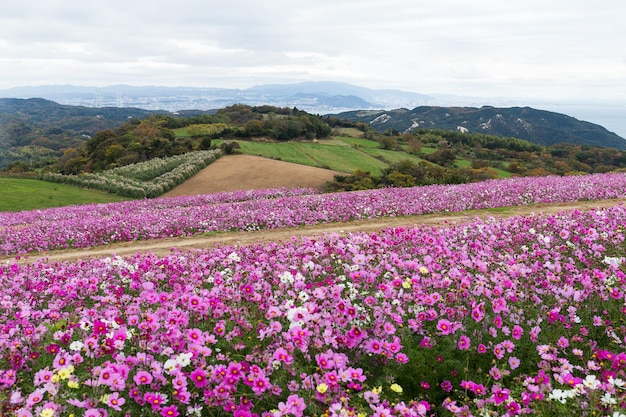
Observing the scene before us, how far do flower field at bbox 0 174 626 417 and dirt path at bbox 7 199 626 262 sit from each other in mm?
6131

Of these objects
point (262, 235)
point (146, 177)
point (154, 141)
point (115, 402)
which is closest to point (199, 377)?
point (115, 402)

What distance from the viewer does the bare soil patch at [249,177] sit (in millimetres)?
42172

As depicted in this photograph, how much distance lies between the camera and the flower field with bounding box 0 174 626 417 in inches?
138

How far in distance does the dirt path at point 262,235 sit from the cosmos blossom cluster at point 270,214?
78cm

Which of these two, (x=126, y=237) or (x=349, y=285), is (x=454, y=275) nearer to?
(x=349, y=285)

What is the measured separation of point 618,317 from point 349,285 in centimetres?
330

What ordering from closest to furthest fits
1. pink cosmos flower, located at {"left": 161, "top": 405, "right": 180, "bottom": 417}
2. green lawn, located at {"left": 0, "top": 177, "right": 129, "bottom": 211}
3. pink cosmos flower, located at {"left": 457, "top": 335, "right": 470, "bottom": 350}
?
pink cosmos flower, located at {"left": 161, "top": 405, "right": 180, "bottom": 417}
pink cosmos flower, located at {"left": 457, "top": 335, "right": 470, "bottom": 350}
green lawn, located at {"left": 0, "top": 177, "right": 129, "bottom": 211}

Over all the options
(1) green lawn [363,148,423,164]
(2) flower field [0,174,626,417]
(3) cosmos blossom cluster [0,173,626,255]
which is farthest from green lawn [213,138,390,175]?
(2) flower field [0,174,626,417]

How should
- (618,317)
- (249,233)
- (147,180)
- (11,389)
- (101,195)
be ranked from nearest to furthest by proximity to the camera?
(11,389)
(618,317)
(249,233)
(101,195)
(147,180)

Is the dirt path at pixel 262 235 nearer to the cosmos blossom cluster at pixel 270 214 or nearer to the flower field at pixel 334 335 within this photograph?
the cosmos blossom cluster at pixel 270 214

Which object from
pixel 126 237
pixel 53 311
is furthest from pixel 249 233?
pixel 53 311

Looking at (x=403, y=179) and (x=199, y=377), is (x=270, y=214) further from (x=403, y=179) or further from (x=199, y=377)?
(x=403, y=179)

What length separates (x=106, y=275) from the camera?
7.12m

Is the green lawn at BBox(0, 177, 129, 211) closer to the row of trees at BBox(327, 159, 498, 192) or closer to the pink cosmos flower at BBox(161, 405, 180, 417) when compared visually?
the row of trees at BBox(327, 159, 498, 192)
